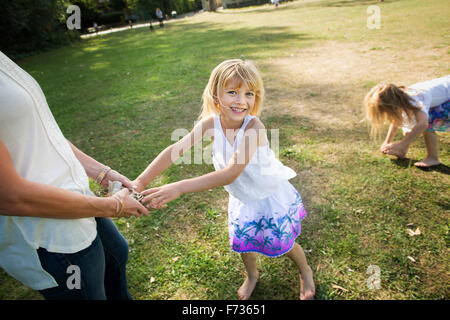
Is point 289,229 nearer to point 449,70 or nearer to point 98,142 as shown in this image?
point 98,142

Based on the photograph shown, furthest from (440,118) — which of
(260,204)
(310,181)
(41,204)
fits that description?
(41,204)

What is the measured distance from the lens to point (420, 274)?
8.00 ft

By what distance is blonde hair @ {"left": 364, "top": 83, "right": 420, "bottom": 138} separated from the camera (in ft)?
11.1

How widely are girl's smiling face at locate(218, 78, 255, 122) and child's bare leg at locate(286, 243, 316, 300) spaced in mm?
1247

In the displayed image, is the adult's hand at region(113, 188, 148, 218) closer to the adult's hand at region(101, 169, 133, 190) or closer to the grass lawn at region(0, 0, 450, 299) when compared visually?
the adult's hand at region(101, 169, 133, 190)

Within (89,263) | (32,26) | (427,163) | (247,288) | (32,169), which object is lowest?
(247,288)

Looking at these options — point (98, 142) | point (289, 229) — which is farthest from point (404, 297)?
point (98, 142)

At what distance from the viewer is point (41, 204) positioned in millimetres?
1126

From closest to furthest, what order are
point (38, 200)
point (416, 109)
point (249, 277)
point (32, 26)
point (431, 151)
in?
1. point (38, 200)
2. point (249, 277)
3. point (416, 109)
4. point (431, 151)
5. point (32, 26)

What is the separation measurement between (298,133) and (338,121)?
86 cm

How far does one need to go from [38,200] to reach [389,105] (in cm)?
383

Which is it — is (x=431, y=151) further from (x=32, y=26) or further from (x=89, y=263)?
(x=32, y=26)

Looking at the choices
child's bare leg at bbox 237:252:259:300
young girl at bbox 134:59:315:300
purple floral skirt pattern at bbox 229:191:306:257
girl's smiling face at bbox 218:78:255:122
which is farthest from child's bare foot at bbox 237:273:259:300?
girl's smiling face at bbox 218:78:255:122
